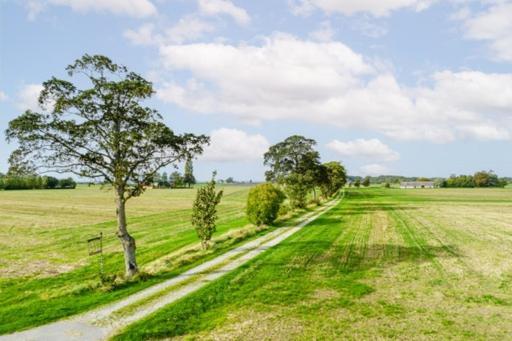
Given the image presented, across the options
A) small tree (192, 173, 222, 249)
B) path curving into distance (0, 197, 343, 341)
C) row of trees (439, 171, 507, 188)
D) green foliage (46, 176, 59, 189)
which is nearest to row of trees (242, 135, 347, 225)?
small tree (192, 173, 222, 249)

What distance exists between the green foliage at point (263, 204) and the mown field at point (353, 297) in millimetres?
9239

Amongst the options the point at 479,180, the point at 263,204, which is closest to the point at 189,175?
the point at 263,204

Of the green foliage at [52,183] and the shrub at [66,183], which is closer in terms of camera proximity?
the green foliage at [52,183]

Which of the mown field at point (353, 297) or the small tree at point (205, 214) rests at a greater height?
the small tree at point (205, 214)

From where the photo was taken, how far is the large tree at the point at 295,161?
2057 inches

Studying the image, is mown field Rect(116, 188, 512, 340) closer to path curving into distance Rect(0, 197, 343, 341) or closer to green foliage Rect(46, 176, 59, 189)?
path curving into distance Rect(0, 197, 343, 341)

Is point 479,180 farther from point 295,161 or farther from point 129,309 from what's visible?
point 129,309

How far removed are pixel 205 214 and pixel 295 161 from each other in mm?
32346

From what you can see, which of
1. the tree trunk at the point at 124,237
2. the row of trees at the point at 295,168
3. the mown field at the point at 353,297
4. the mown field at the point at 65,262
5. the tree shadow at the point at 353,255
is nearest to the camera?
the mown field at the point at 353,297

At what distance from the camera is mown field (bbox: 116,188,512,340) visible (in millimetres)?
10961

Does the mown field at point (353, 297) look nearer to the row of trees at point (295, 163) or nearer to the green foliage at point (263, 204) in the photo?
Answer: the green foliage at point (263, 204)

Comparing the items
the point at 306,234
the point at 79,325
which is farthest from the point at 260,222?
the point at 79,325

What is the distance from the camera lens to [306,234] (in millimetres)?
30156

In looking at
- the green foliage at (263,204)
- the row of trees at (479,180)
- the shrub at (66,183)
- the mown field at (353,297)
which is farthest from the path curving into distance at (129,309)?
the row of trees at (479,180)
